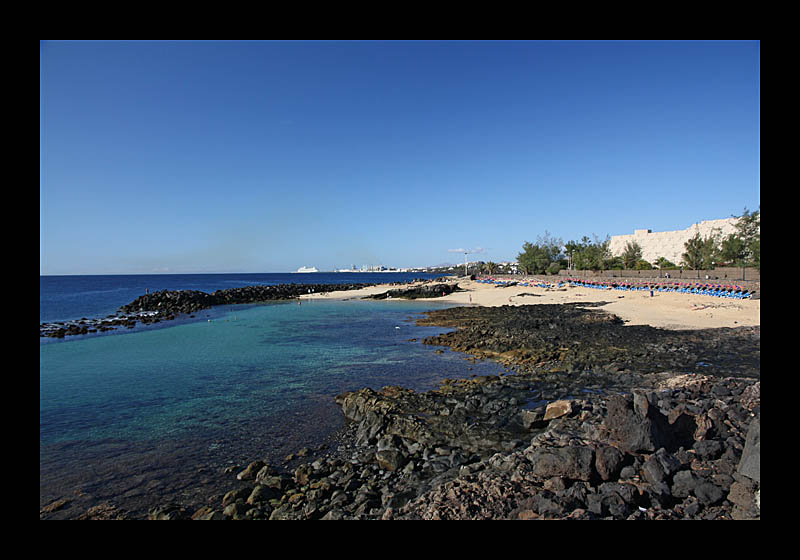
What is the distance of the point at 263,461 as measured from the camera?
796cm

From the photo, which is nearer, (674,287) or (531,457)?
(531,457)

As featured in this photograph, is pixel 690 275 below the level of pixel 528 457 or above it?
above

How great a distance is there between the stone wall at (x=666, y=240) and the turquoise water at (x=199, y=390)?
353ft

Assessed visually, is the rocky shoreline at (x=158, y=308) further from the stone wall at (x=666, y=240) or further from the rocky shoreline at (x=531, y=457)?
the stone wall at (x=666, y=240)

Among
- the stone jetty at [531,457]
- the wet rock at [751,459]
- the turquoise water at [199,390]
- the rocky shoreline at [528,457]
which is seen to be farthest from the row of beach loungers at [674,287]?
the wet rock at [751,459]

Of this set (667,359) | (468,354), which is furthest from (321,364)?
(667,359)

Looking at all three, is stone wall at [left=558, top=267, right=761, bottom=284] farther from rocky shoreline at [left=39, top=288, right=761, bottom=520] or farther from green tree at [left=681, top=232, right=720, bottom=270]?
rocky shoreline at [left=39, top=288, right=761, bottom=520]

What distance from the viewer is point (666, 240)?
399ft

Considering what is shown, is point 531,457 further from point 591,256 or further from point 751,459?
point 591,256

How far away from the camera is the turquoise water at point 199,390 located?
885 cm

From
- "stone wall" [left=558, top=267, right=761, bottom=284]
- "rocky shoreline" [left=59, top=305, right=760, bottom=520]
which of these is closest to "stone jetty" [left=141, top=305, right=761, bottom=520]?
"rocky shoreline" [left=59, top=305, right=760, bottom=520]

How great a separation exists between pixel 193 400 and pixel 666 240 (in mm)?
143837

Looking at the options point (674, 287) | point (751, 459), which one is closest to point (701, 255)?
point (674, 287)
